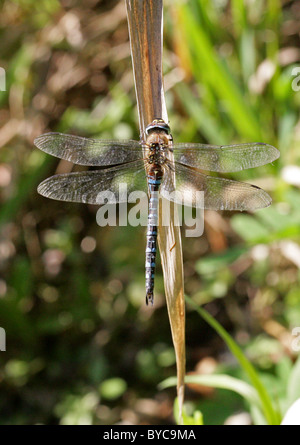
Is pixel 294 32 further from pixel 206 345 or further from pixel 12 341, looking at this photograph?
pixel 12 341
